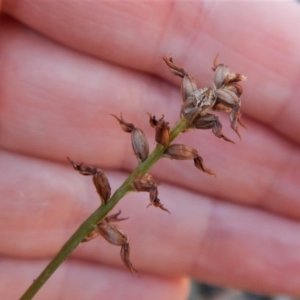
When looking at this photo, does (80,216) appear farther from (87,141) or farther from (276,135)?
(276,135)

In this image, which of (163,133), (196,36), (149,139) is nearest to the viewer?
(163,133)

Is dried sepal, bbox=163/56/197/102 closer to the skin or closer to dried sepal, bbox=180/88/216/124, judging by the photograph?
dried sepal, bbox=180/88/216/124

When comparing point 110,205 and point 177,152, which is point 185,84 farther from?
point 110,205

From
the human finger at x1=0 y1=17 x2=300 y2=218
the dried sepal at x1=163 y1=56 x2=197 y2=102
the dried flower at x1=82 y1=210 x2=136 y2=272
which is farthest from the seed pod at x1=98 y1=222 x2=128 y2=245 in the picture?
the human finger at x1=0 y1=17 x2=300 y2=218

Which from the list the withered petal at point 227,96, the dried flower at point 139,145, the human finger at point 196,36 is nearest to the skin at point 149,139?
the human finger at point 196,36

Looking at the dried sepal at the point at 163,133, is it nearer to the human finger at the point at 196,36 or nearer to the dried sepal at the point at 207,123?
the dried sepal at the point at 207,123

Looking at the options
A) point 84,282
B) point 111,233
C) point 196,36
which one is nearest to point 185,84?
point 111,233
